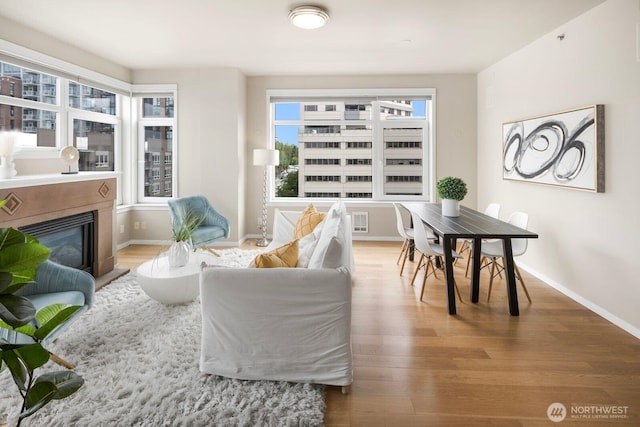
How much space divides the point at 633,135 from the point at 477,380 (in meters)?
2.26

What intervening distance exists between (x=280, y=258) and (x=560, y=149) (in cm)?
315

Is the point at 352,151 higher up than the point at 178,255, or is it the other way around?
the point at 352,151

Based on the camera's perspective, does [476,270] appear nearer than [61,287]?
No

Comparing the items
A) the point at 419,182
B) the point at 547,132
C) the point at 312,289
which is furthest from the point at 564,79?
the point at 312,289

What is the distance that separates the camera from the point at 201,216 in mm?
5086

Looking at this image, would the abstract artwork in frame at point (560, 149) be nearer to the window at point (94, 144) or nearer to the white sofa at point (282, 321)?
the white sofa at point (282, 321)

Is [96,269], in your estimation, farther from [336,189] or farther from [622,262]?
[622,262]

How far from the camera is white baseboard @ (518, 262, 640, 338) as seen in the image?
294cm

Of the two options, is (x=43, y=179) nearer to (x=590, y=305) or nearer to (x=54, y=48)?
(x=54, y=48)

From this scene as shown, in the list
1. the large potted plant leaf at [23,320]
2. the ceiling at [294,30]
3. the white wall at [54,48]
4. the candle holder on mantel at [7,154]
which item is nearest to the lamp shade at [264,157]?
the ceiling at [294,30]

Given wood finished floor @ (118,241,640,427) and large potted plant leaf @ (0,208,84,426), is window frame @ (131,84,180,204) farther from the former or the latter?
large potted plant leaf @ (0,208,84,426)

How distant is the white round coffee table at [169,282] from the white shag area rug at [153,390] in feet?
1.03

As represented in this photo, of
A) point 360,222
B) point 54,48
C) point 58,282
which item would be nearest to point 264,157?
point 360,222

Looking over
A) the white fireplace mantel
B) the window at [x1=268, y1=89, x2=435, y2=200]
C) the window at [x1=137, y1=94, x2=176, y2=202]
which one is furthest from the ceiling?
the white fireplace mantel
